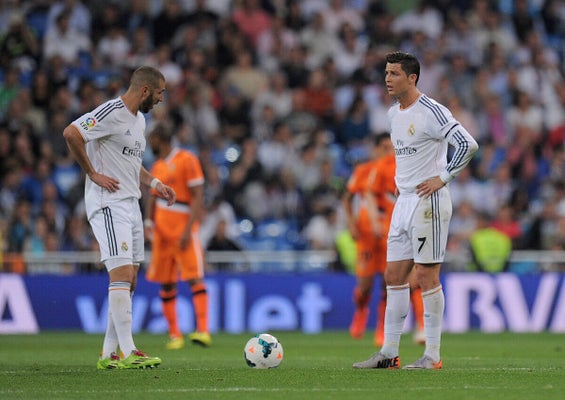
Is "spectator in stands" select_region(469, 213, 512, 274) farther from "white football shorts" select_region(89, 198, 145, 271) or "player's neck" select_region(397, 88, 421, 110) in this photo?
"white football shorts" select_region(89, 198, 145, 271)

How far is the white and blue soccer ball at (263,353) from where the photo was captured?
10.5m

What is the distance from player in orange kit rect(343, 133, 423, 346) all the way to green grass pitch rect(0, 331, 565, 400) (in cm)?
83

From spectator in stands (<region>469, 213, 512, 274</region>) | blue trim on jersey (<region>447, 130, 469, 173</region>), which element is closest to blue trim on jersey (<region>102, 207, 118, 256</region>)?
blue trim on jersey (<region>447, 130, 469, 173</region>)

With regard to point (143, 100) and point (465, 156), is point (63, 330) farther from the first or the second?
point (465, 156)

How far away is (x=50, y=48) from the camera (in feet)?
72.2

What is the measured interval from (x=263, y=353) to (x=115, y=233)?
64.5 inches

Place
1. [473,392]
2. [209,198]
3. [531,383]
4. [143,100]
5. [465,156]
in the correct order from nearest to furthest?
1. [473,392]
2. [531,383]
3. [465,156]
4. [143,100]
5. [209,198]

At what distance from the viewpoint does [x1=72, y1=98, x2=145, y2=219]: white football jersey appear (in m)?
10.5

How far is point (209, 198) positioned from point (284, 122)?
2.41 m

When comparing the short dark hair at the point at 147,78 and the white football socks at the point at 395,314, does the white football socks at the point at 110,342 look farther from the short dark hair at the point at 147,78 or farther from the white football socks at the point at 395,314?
the white football socks at the point at 395,314

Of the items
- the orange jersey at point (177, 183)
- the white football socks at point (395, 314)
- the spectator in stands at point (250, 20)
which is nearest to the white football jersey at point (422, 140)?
the white football socks at point (395, 314)

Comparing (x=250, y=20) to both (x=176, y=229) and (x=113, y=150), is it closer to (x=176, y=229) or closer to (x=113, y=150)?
(x=176, y=229)

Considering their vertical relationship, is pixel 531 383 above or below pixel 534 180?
below

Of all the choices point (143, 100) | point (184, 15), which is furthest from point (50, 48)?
point (143, 100)
